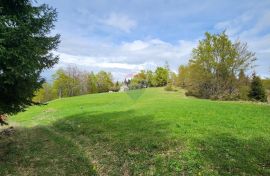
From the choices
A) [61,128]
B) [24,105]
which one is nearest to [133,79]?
[61,128]

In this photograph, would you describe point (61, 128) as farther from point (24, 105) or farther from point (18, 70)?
point (18, 70)

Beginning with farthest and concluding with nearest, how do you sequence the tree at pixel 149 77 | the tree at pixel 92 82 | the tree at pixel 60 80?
the tree at pixel 92 82, the tree at pixel 149 77, the tree at pixel 60 80

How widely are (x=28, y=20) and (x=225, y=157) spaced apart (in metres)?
9.01

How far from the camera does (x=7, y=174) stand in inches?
354

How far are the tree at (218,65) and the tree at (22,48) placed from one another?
103ft

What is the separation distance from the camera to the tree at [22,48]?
9.36 metres

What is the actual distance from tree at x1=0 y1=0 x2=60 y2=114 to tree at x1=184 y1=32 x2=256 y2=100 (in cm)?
3134

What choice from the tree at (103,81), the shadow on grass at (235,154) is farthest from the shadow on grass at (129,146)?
the tree at (103,81)

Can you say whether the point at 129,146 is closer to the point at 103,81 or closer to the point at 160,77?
the point at 160,77

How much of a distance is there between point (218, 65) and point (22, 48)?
1339 inches

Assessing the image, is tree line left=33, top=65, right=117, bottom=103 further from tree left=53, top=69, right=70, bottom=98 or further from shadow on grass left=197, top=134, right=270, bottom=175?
shadow on grass left=197, top=134, right=270, bottom=175

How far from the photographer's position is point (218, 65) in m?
39.4

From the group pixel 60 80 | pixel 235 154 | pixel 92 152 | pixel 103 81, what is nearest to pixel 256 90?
pixel 235 154

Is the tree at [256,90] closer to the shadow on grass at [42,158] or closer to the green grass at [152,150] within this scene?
the green grass at [152,150]
